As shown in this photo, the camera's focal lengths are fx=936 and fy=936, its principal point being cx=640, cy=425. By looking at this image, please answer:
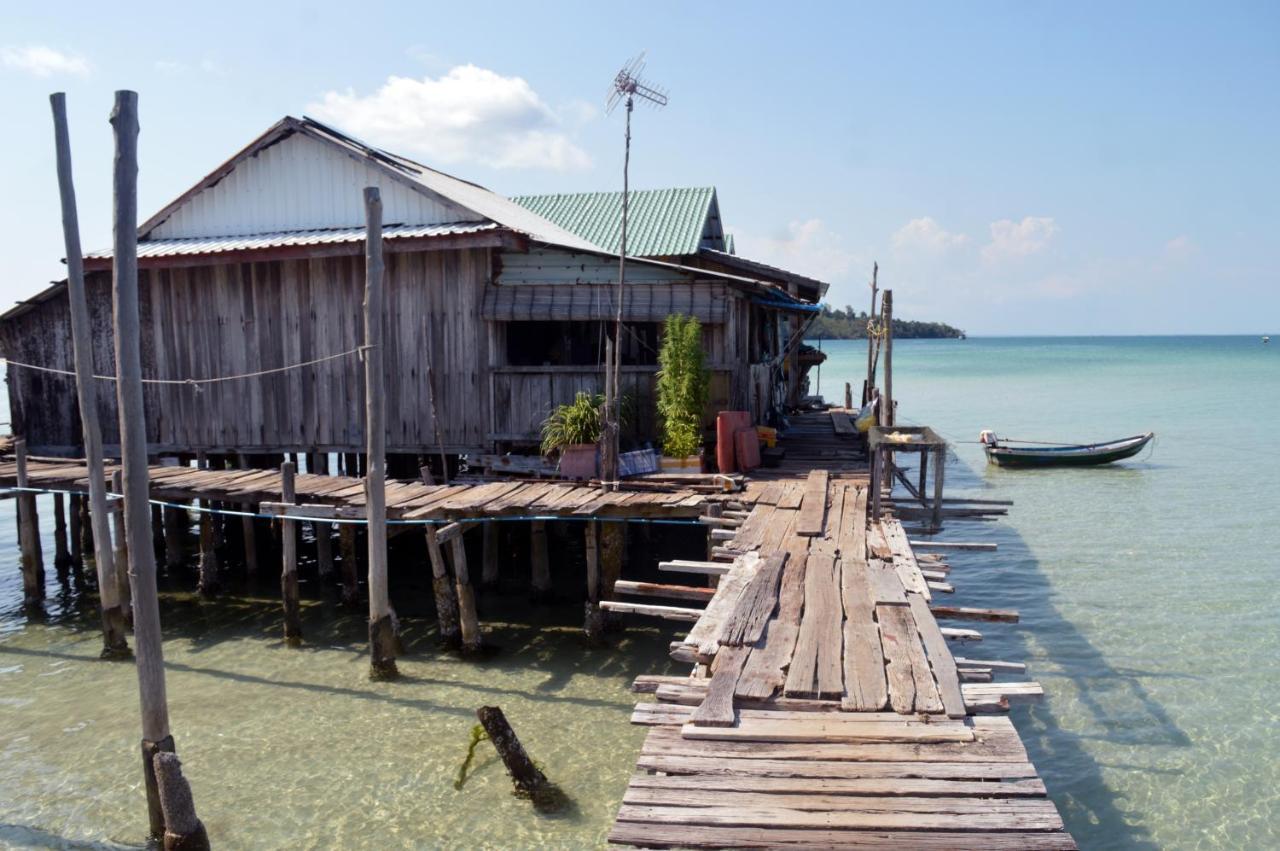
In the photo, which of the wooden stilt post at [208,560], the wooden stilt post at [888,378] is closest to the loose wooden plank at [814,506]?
the wooden stilt post at [888,378]

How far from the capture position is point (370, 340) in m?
11.4

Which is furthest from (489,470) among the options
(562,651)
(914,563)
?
(914,563)

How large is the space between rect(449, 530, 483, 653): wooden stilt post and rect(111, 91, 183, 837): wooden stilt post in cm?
496

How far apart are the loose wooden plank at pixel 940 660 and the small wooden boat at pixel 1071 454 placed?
24679mm

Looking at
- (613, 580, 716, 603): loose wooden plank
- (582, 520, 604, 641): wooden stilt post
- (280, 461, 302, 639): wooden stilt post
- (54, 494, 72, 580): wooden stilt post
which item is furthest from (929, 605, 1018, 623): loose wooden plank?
(54, 494, 72, 580): wooden stilt post

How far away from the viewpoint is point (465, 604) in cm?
1285

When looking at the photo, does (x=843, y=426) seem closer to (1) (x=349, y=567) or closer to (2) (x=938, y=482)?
(2) (x=938, y=482)

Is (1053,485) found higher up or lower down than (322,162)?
lower down

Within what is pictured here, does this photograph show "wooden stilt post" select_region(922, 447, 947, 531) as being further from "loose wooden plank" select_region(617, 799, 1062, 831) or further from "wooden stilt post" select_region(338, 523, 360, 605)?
"wooden stilt post" select_region(338, 523, 360, 605)

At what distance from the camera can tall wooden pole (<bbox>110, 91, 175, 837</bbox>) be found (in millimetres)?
7449

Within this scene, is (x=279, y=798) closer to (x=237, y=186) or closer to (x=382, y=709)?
(x=382, y=709)

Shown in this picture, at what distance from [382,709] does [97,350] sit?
10936 mm

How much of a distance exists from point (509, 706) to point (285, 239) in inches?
377

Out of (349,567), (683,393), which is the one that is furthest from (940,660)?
(349,567)
